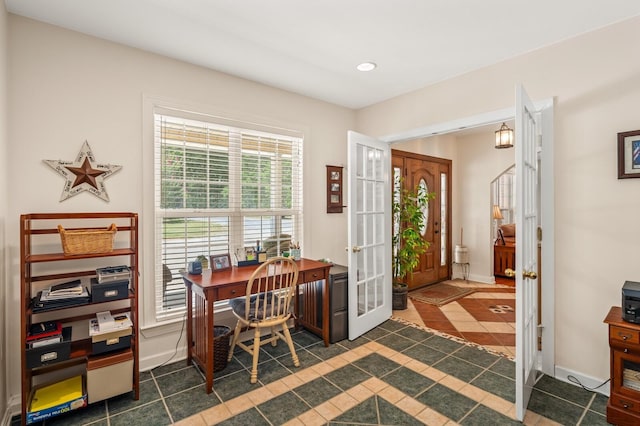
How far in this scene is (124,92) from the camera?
2.54m

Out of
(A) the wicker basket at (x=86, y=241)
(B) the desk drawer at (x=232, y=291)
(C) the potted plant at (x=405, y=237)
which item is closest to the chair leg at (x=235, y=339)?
(B) the desk drawer at (x=232, y=291)

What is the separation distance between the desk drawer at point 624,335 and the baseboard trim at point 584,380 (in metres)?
0.61

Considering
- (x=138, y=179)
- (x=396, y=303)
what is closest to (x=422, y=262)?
(x=396, y=303)

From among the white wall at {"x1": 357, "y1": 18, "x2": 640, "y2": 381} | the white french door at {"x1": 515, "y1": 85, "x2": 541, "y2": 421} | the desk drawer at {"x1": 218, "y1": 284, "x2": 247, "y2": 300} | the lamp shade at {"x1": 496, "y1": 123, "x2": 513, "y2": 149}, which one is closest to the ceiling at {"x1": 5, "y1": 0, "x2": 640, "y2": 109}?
the white wall at {"x1": 357, "y1": 18, "x2": 640, "y2": 381}

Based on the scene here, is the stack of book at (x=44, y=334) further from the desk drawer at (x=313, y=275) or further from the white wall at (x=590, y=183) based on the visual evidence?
the white wall at (x=590, y=183)

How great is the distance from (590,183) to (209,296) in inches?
114

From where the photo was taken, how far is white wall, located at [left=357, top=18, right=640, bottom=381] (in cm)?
221

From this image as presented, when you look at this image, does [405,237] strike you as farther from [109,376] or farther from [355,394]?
[109,376]

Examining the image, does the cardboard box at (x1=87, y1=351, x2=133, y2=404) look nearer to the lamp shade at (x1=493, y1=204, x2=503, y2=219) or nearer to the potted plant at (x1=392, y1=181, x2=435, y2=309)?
the potted plant at (x1=392, y1=181, x2=435, y2=309)

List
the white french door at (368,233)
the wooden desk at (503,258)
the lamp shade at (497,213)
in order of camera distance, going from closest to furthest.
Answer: the white french door at (368,233)
the wooden desk at (503,258)
the lamp shade at (497,213)

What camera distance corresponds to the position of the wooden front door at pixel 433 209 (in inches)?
196

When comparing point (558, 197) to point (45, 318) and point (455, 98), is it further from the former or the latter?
point (45, 318)

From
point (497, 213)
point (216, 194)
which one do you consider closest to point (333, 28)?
point (216, 194)

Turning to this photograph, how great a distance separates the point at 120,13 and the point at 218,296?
6.73ft
